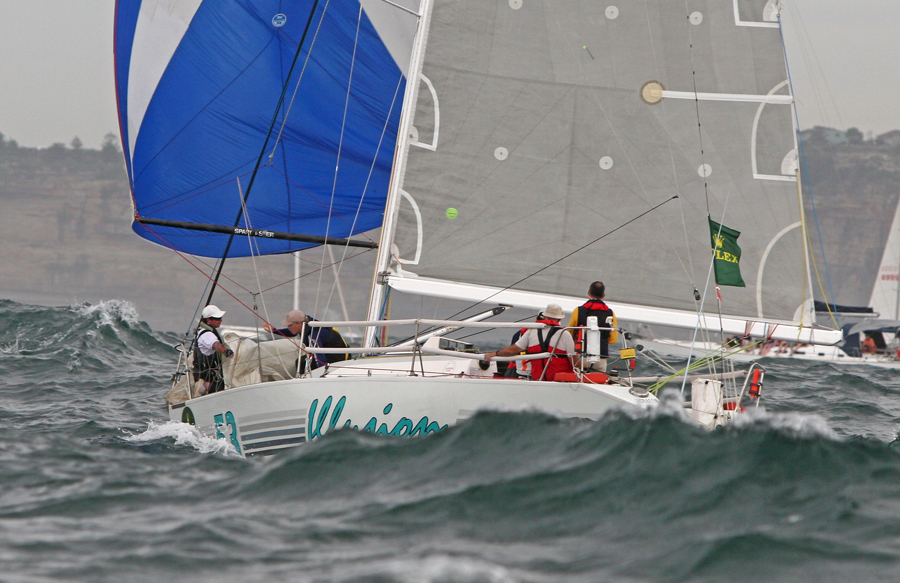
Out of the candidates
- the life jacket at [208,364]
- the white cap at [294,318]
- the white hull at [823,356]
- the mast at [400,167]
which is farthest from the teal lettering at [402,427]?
the white hull at [823,356]

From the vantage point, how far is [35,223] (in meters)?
86.5

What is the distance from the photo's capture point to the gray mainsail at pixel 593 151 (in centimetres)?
695

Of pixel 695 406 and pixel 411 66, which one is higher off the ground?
pixel 411 66

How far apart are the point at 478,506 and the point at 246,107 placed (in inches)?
227

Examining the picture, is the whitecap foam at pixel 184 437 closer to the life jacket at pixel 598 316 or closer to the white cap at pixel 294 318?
the white cap at pixel 294 318

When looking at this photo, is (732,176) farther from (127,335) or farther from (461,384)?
(127,335)

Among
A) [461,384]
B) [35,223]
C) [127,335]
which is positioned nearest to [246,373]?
[461,384]

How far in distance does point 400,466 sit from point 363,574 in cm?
150

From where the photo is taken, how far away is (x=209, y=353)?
673 cm

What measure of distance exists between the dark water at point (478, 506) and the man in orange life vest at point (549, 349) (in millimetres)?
620

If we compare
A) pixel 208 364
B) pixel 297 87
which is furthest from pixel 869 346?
pixel 208 364

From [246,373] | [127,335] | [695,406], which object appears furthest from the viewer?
[127,335]

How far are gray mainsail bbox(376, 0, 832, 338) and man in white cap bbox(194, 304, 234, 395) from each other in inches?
63.7

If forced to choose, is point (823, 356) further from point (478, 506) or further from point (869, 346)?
point (478, 506)
